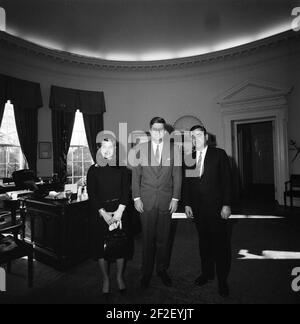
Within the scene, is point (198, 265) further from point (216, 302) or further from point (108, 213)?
point (108, 213)

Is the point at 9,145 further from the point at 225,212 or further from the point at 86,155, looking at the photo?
the point at 225,212

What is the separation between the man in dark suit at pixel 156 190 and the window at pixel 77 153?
231 inches

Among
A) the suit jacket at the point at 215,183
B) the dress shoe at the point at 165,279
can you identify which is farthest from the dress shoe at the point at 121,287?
the suit jacket at the point at 215,183

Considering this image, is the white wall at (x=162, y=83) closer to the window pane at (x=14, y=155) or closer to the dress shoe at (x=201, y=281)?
the window pane at (x=14, y=155)

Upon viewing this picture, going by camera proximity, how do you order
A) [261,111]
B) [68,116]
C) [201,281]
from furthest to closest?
[68,116]
[261,111]
[201,281]

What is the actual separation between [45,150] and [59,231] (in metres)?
4.82

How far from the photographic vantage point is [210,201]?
2.54 meters

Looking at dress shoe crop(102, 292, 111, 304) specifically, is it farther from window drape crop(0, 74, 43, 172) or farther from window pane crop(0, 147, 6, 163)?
window pane crop(0, 147, 6, 163)

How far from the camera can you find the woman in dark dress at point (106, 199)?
2463 mm

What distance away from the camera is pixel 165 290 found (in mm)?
2641

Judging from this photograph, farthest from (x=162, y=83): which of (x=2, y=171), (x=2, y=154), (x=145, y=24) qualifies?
(x=2, y=171)

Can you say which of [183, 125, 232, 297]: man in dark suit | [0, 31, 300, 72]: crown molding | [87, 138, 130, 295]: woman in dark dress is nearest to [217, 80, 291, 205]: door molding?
[0, 31, 300, 72]: crown molding
